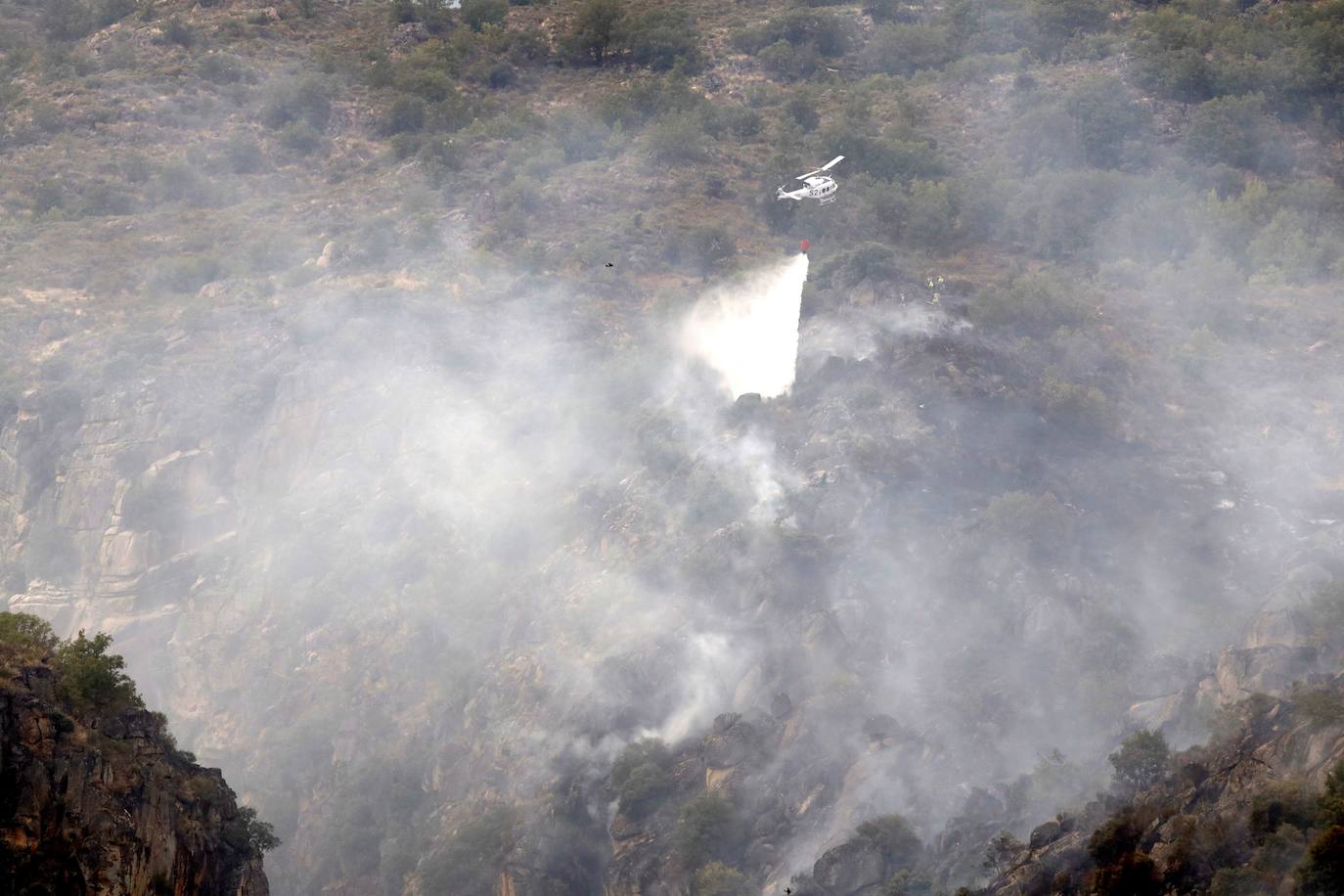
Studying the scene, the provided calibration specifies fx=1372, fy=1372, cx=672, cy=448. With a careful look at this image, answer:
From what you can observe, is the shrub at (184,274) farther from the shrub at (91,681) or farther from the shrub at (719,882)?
the shrub at (719,882)

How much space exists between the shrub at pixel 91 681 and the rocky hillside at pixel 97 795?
0.15 ft

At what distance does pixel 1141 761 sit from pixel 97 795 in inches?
1483

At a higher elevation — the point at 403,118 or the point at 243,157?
the point at 243,157

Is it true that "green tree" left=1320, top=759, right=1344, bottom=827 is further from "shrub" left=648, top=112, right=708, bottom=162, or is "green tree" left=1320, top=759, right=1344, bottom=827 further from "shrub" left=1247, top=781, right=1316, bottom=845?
Answer: "shrub" left=648, top=112, right=708, bottom=162

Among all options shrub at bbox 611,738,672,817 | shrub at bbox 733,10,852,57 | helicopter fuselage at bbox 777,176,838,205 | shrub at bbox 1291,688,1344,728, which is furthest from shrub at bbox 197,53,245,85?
shrub at bbox 1291,688,1344,728

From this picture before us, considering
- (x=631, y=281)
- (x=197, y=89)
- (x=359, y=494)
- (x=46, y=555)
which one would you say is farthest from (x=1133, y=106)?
(x=46, y=555)

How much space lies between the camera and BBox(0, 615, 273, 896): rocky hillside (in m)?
40.2

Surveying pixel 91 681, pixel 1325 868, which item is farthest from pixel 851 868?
pixel 91 681

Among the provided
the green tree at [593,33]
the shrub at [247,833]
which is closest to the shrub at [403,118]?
the green tree at [593,33]

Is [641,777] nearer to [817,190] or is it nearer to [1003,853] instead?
[1003,853]

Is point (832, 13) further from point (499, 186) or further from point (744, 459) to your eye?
point (744, 459)

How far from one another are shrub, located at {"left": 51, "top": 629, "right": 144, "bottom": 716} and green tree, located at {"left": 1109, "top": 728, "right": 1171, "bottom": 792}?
37.9 m

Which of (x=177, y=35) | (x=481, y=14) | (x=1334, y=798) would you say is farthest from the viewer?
(x=481, y=14)

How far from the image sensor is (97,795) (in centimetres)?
4403
